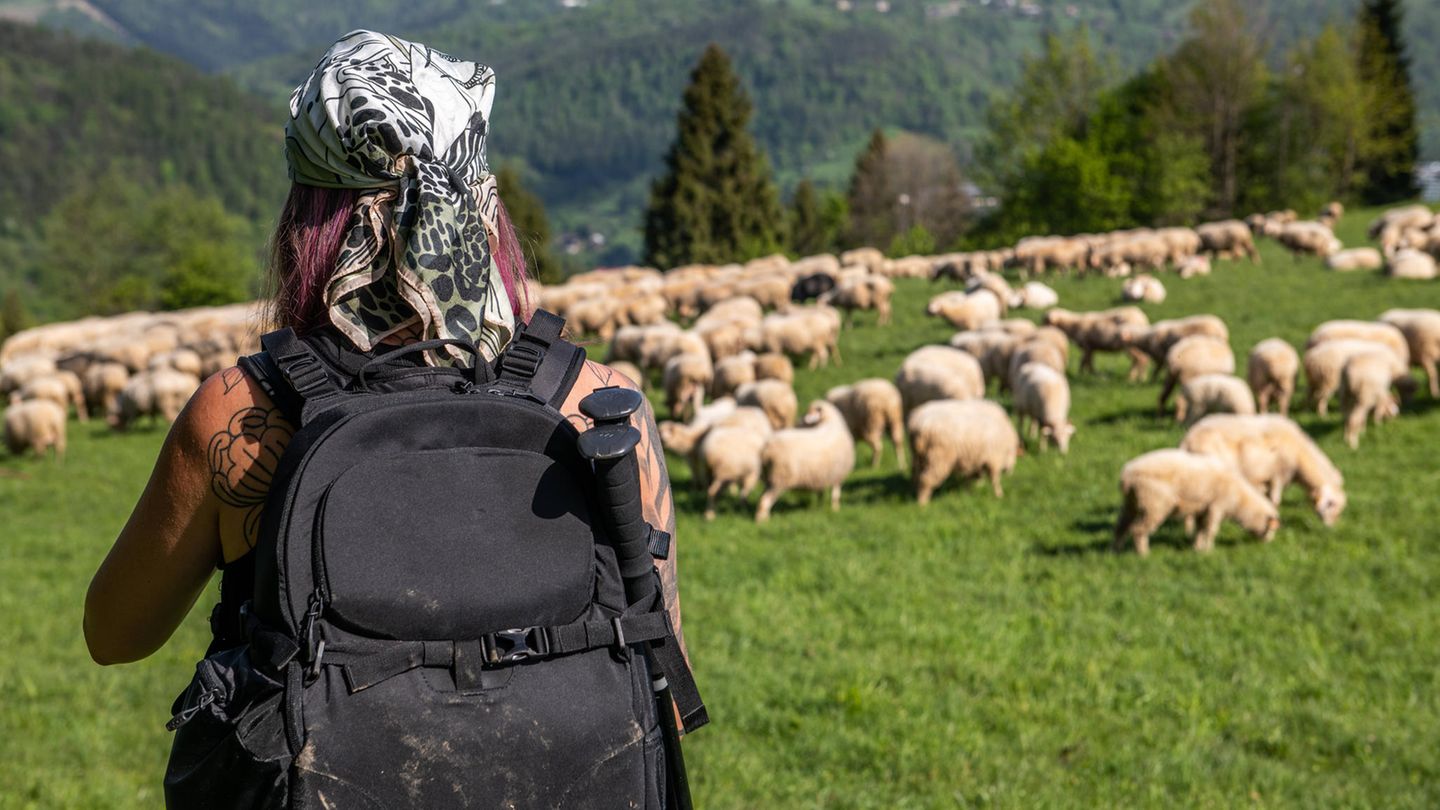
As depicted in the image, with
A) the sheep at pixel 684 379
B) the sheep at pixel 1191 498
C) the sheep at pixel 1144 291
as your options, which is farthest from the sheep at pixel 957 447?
the sheep at pixel 1144 291

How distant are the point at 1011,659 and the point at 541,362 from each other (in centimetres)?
628

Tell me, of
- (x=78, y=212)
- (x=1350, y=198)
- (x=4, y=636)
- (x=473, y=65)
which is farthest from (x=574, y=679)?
(x=78, y=212)

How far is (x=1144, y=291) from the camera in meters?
26.4

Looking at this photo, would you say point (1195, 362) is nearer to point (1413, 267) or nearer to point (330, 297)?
point (1413, 267)

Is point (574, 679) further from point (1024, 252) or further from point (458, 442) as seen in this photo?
point (1024, 252)

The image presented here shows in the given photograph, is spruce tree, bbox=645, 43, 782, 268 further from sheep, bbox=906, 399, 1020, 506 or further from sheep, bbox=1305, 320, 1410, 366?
sheep, bbox=906, 399, 1020, 506

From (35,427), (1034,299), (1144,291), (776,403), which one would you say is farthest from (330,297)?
(1144,291)

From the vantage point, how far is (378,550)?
1811 mm

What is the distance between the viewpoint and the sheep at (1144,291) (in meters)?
26.2

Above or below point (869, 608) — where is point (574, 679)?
above

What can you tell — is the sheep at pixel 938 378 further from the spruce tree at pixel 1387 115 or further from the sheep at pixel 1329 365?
the spruce tree at pixel 1387 115

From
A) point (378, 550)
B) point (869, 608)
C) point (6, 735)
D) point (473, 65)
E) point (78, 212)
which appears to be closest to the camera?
point (378, 550)

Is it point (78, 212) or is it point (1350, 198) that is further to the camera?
point (78, 212)

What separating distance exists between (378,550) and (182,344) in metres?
32.0
